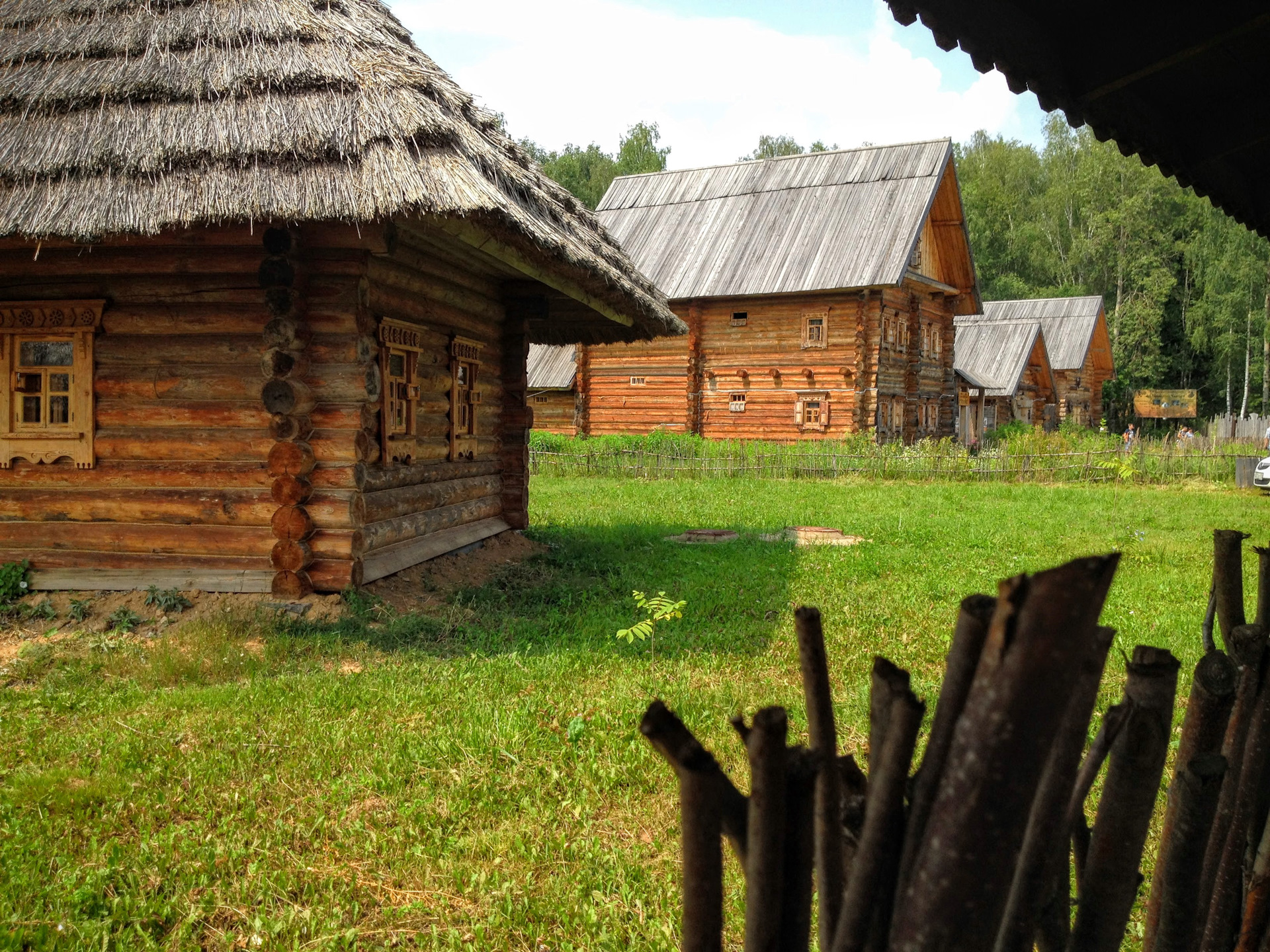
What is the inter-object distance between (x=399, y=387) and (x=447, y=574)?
5.38ft

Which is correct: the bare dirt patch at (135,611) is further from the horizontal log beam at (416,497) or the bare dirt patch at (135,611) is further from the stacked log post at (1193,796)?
the stacked log post at (1193,796)

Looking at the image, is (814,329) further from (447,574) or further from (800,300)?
(447,574)

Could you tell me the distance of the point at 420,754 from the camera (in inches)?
174

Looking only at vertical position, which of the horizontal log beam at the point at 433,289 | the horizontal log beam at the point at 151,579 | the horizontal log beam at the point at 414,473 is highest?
the horizontal log beam at the point at 433,289

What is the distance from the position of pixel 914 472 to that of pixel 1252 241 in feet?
95.1

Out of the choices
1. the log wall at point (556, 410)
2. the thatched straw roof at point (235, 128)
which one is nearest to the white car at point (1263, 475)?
the thatched straw roof at point (235, 128)

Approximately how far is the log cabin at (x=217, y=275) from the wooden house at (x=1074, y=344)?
3410 centimetres

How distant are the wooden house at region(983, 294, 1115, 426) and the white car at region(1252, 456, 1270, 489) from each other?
19.4 m

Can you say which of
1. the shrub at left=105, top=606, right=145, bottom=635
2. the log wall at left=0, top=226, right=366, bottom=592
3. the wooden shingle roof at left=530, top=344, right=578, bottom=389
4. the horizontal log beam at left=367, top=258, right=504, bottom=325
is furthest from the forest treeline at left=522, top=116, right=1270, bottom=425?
the shrub at left=105, top=606, right=145, bottom=635

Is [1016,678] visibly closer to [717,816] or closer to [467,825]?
[717,816]

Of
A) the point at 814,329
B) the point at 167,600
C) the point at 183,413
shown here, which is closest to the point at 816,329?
the point at 814,329

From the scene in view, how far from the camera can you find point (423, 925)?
126 inches

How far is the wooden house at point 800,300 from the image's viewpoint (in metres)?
24.1

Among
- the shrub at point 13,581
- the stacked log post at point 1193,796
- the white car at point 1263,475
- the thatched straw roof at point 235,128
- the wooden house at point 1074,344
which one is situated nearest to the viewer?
the stacked log post at point 1193,796
